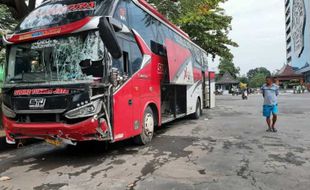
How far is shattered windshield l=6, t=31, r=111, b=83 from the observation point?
6.83 m

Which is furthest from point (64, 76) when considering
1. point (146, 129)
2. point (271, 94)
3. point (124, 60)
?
point (271, 94)

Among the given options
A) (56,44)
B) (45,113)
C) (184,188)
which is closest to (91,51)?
(56,44)

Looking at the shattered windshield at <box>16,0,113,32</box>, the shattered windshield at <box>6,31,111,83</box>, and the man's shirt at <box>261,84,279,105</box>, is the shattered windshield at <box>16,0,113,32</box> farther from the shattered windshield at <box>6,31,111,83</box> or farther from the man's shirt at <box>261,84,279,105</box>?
the man's shirt at <box>261,84,279,105</box>

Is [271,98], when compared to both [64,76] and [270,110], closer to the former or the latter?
[270,110]

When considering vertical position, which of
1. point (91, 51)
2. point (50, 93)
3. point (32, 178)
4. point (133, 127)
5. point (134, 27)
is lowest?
point (32, 178)

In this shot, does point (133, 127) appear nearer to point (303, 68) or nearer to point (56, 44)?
point (56, 44)

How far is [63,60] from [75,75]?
44cm

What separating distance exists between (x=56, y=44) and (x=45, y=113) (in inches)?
55.7

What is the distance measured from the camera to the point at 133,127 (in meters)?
8.09

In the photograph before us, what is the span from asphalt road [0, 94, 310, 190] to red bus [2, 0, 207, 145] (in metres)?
0.62

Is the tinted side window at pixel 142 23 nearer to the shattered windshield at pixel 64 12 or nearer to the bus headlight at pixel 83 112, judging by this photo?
the shattered windshield at pixel 64 12

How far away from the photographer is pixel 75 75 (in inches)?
268

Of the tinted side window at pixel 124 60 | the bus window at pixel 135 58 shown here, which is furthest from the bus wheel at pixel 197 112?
the tinted side window at pixel 124 60

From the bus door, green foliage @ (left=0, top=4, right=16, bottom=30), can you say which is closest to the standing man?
the bus door
